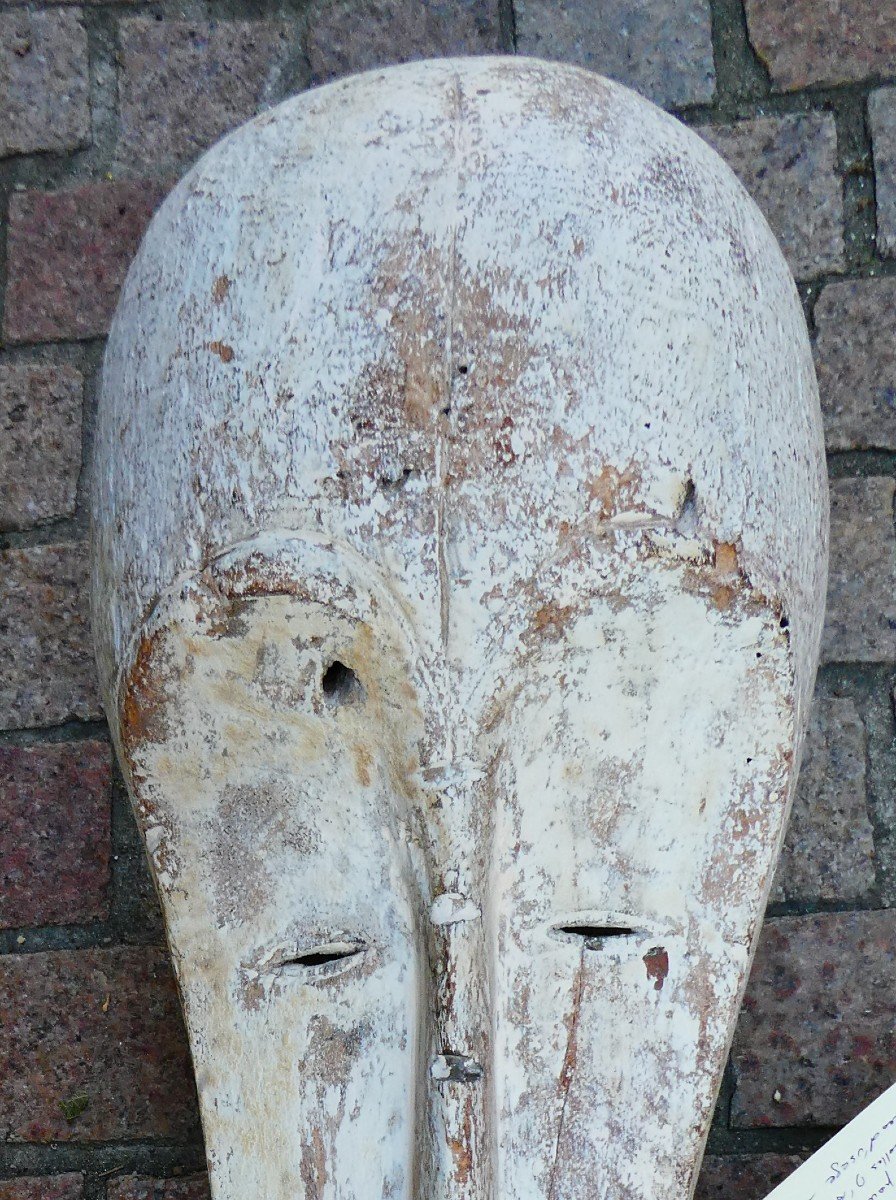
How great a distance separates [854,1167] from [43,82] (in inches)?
52.2

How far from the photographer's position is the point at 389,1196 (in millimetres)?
933

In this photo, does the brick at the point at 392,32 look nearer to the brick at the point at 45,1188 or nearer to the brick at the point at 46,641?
the brick at the point at 46,641

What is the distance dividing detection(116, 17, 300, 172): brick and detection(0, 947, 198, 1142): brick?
845 mm

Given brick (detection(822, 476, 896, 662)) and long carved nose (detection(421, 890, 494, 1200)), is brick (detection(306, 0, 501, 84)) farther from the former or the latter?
long carved nose (detection(421, 890, 494, 1200))

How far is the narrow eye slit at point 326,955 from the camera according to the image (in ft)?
3.09

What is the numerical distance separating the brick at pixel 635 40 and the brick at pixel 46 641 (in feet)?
2.37

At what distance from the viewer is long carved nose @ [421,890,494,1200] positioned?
875mm

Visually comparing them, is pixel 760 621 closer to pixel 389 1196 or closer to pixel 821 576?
pixel 821 576

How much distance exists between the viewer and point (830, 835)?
4.40 ft

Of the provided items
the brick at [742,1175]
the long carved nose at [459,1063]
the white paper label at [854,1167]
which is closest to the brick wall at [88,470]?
the brick at [742,1175]

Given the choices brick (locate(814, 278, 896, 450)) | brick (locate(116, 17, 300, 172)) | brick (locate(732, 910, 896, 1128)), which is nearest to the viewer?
brick (locate(732, 910, 896, 1128))

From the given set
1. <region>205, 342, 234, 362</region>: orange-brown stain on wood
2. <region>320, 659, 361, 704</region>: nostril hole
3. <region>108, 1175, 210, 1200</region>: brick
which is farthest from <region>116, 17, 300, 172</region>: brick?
<region>108, 1175, 210, 1200</region>: brick

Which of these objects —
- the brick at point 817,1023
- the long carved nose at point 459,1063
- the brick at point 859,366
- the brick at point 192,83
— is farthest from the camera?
the brick at point 192,83

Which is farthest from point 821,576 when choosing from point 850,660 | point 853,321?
point 853,321
